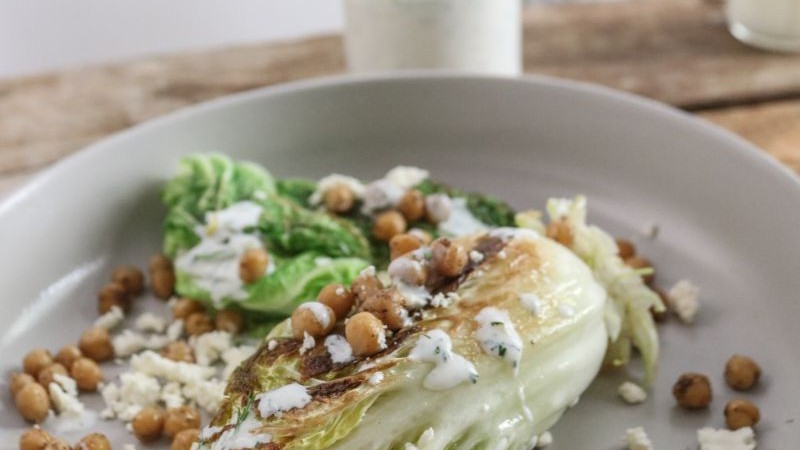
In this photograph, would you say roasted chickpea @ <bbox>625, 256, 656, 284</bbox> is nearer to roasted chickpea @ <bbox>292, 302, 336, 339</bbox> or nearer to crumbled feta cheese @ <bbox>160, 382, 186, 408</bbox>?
roasted chickpea @ <bbox>292, 302, 336, 339</bbox>

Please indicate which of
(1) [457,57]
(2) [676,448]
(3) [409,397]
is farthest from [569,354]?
(1) [457,57]

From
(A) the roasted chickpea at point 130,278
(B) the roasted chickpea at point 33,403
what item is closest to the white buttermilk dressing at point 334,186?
(A) the roasted chickpea at point 130,278

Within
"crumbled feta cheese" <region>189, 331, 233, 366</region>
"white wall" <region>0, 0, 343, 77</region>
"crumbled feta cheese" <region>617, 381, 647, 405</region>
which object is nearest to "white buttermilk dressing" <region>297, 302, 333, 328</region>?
"crumbled feta cheese" <region>189, 331, 233, 366</region>

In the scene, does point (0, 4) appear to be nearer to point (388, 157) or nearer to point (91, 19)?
point (91, 19)

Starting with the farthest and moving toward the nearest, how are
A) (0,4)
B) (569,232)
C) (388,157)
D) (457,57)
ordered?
(0,4) < (457,57) < (388,157) < (569,232)

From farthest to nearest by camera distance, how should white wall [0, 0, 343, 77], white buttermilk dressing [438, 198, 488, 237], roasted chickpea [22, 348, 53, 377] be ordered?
1. white wall [0, 0, 343, 77]
2. white buttermilk dressing [438, 198, 488, 237]
3. roasted chickpea [22, 348, 53, 377]
